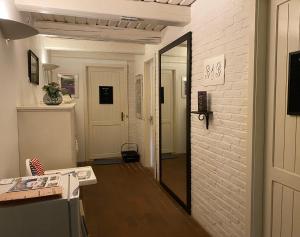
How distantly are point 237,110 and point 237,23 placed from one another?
68 cm

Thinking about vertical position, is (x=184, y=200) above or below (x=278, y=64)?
below

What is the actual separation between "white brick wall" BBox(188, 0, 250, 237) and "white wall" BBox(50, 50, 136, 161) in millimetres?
2863

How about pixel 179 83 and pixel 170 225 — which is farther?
pixel 179 83

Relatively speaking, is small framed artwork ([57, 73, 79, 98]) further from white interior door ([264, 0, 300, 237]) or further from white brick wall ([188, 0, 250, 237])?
white interior door ([264, 0, 300, 237])

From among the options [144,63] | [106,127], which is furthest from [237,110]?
[106,127]

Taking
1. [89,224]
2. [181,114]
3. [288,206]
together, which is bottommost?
[89,224]

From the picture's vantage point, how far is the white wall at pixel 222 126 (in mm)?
1933

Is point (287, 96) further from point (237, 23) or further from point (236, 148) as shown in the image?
point (237, 23)

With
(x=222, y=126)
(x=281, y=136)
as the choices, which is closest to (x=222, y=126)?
(x=222, y=126)

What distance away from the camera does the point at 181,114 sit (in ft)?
10.6

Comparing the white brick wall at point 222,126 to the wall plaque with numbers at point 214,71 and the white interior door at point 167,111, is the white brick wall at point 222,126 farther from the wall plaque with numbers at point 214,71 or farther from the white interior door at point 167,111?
the white interior door at point 167,111

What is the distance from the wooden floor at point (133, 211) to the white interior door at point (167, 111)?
74cm

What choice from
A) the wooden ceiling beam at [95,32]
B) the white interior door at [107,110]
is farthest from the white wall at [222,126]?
the white interior door at [107,110]

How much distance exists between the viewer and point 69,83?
521 centimetres
